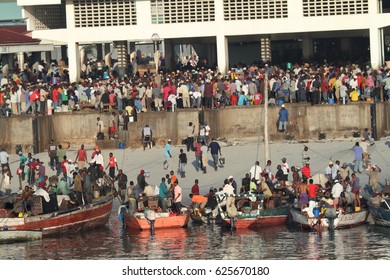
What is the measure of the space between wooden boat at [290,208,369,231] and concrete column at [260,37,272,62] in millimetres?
24220

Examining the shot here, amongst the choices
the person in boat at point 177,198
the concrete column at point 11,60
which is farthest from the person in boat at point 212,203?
the concrete column at point 11,60

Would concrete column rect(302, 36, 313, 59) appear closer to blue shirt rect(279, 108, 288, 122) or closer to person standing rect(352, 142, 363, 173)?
blue shirt rect(279, 108, 288, 122)

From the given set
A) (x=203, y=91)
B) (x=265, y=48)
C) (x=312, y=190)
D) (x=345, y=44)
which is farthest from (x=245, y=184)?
(x=345, y=44)

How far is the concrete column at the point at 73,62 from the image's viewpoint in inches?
2825

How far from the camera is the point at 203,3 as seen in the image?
70.9m

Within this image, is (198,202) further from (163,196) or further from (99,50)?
(99,50)

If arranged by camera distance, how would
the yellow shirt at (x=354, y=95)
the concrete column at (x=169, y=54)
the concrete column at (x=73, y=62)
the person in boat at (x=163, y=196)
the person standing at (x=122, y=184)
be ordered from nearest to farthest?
the person in boat at (x=163, y=196) → the person standing at (x=122, y=184) → the yellow shirt at (x=354, y=95) → the concrete column at (x=73, y=62) → the concrete column at (x=169, y=54)

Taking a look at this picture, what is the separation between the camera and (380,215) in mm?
49125

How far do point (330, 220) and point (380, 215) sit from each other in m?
1.43

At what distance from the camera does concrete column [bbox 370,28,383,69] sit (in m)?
70.1

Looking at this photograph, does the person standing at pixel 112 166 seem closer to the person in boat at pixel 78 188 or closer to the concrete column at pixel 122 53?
the person in boat at pixel 78 188

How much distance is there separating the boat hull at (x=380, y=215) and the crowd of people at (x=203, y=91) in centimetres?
1260

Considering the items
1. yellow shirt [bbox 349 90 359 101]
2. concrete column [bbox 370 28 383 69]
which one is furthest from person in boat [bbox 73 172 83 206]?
concrete column [bbox 370 28 383 69]
